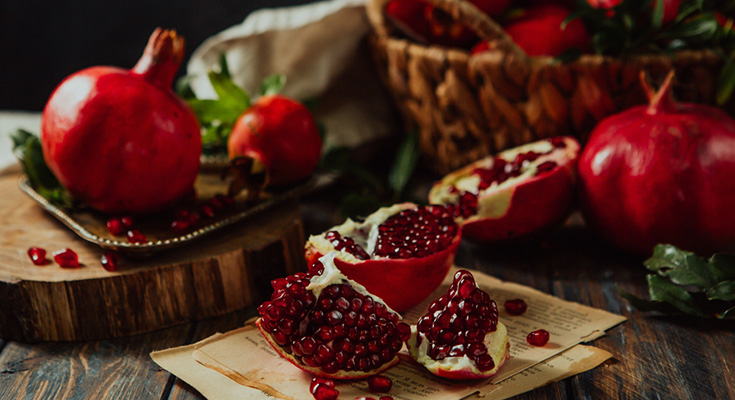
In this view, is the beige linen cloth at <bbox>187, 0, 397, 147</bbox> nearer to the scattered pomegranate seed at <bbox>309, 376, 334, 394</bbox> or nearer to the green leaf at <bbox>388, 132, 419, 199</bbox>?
the green leaf at <bbox>388, 132, 419, 199</bbox>

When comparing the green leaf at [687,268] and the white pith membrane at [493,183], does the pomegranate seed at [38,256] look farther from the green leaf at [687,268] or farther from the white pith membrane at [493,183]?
the green leaf at [687,268]

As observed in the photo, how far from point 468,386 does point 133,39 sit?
91.9 inches

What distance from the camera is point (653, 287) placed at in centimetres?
121

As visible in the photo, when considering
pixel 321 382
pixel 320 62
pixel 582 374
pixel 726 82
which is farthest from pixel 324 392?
pixel 320 62

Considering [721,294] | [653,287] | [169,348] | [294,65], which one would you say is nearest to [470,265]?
[653,287]

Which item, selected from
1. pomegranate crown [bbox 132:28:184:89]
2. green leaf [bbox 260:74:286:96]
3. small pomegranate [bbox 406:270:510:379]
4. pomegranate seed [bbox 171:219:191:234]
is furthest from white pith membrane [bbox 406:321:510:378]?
green leaf [bbox 260:74:286:96]

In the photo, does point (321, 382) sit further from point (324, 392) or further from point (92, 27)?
point (92, 27)

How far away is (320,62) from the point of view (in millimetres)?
2035

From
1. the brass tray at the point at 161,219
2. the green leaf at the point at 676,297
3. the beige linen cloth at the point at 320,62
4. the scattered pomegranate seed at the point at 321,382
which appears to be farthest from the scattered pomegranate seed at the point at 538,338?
the beige linen cloth at the point at 320,62

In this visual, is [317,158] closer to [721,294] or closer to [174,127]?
[174,127]

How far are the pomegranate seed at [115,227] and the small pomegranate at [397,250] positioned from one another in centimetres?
40

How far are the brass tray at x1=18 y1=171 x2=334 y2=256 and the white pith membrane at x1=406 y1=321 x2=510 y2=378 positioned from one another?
1.62 feet

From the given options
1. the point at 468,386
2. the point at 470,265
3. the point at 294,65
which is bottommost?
the point at 470,265

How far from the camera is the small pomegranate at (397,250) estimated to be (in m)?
1.16
